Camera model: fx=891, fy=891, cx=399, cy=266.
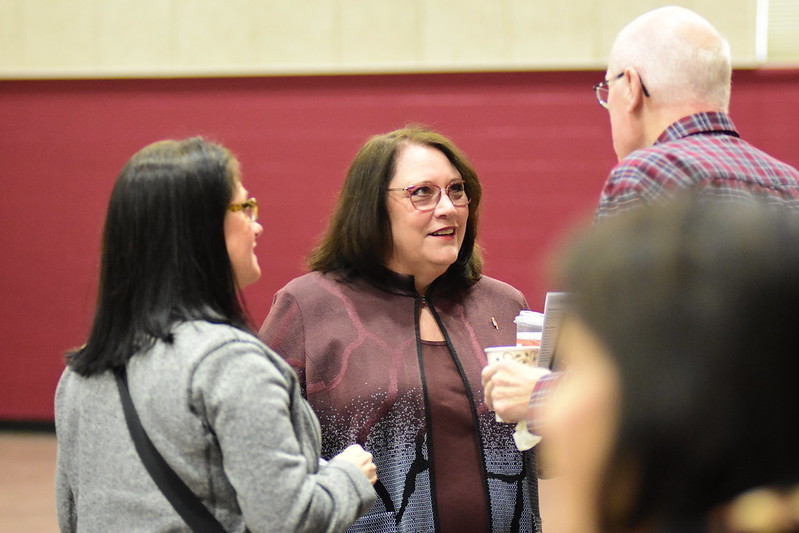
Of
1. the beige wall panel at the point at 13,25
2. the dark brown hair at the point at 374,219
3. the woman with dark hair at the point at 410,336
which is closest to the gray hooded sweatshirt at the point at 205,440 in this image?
the woman with dark hair at the point at 410,336

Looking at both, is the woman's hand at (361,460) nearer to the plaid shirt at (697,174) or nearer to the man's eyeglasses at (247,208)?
the man's eyeglasses at (247,208)

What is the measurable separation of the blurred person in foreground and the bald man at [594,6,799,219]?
1168 mm

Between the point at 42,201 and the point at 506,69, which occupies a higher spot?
the point at 506,69

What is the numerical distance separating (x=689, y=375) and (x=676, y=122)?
149 centimetres

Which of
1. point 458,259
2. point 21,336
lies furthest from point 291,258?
point 458,259

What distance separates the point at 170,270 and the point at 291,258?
4745mm

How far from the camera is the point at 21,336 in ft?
21.6

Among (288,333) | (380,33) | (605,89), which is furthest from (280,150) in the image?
(605,89)

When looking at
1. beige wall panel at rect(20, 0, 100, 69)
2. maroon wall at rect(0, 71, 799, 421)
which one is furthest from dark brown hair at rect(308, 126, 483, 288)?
beige wall panel at rect(20, 0, 100, 69)

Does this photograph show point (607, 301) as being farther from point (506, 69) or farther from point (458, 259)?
point (506, 69)

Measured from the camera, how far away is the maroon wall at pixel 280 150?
611 cm

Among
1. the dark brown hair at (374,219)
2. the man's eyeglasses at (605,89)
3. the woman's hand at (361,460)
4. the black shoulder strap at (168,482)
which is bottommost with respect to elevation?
the woman's hand at (361,460)

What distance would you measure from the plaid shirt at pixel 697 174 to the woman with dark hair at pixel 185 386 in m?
0.75

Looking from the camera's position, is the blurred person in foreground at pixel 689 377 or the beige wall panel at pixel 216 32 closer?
the blurred person in foreground at pixel 689 377
